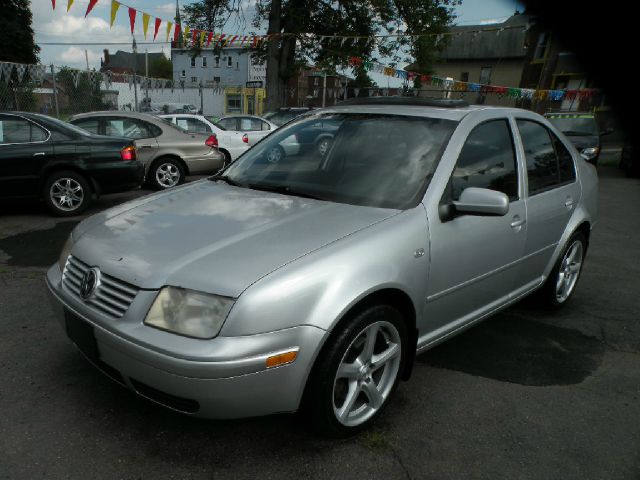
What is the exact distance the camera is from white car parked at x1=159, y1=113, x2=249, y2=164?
11336 millimetres

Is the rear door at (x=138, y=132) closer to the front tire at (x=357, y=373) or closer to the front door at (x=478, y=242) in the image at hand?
the front door at (x=478, y=242)

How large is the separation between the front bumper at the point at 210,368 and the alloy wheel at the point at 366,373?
287mm

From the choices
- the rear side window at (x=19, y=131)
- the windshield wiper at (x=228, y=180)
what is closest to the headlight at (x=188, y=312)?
the windshield wiper at (x=228, y=180)

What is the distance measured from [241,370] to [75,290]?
104 centimetres

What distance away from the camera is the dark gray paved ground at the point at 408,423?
7.55ft

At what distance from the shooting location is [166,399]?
2.21 m

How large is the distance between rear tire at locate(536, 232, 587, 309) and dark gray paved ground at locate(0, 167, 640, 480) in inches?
11.8

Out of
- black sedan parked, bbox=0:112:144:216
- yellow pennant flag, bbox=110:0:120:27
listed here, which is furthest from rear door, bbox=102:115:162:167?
yellow pennant flag, bbox=110:0:120:27

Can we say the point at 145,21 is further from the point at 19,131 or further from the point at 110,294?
the point at 110,294

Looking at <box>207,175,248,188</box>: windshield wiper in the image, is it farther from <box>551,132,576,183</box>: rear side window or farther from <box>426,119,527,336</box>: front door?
<box>551,132,576,183</box>: rear side window

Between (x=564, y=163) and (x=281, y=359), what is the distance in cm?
303

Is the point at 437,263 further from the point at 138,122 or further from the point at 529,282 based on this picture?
the point at 138,122

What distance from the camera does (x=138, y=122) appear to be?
9055mm

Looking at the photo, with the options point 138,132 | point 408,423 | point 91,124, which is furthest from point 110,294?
point 91,124
